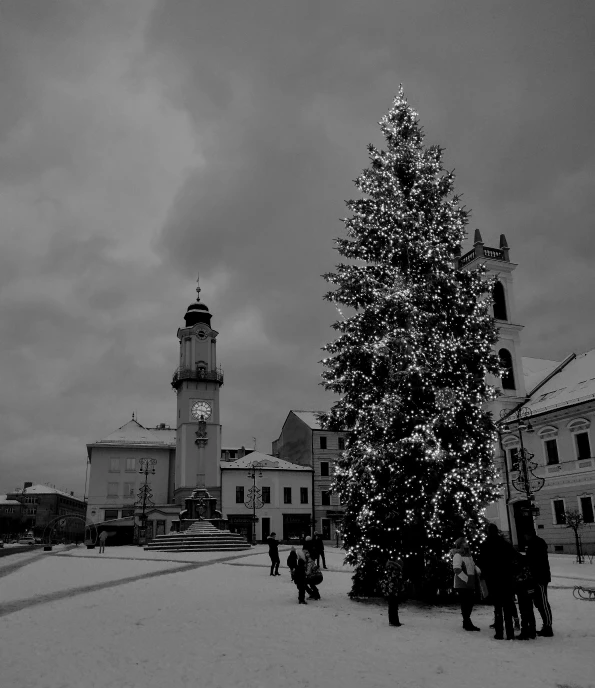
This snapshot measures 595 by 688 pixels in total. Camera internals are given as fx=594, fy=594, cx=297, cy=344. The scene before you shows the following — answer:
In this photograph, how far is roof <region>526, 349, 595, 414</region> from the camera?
33.4m

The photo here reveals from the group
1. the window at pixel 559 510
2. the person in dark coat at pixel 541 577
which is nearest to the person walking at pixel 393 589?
the person in dark coat at pixel 541 577

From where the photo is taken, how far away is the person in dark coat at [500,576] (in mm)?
9406

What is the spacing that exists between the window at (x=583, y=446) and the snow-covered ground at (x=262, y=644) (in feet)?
59.3

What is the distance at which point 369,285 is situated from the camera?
15.7 meters

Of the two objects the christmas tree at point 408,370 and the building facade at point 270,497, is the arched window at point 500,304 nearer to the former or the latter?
the christmas tree at point 408,370

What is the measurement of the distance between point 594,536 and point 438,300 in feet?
70.8

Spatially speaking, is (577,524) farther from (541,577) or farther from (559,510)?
(541,577)

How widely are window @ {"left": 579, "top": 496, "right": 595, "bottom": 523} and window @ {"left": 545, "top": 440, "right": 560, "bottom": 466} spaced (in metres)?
2.70

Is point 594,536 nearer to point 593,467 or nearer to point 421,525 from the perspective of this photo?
point 593,467

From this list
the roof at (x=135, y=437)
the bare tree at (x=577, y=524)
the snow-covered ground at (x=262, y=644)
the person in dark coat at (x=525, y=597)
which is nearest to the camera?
the snow-covered ground at (x=262, y=644)

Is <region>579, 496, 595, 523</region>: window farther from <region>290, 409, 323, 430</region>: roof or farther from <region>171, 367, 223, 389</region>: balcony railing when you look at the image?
→ <region>171, 367, 223, 389</region>: balcony railing

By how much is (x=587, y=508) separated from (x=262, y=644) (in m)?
27.4

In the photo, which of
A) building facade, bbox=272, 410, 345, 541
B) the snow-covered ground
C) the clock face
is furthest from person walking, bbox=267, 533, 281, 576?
the clock face

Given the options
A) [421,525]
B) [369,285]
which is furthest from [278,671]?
[369,285]
